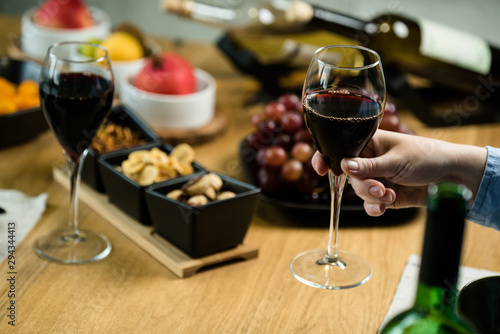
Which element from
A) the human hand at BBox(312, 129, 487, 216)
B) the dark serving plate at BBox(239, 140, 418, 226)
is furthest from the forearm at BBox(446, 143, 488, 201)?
the dark serving plate at BBox(239, 140, 418, 226)

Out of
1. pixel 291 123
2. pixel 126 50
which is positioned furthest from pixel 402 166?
pixel 126 50

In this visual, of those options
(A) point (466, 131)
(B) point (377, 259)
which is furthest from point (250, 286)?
(A) point (466, 131)

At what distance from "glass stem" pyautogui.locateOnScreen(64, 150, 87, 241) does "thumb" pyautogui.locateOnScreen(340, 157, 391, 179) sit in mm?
432

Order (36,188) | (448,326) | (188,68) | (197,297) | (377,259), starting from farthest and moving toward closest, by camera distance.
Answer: (188,68) → (36,188) → (377,259) → (197,297) → (448,326)

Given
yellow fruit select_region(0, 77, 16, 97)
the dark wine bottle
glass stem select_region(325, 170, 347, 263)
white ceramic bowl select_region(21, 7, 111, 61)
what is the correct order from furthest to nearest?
white ceramic bowl select_region(21, 7, 111, 61), the dark wine bottle, yellow fruit select_region(0, 77, 16, 97), glass stem select_region(325, 170, 347, 263)

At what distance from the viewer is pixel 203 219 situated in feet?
3.47

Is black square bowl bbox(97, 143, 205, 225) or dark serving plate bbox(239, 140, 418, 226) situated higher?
black square bowl bbox(97, 143, 205, 225)

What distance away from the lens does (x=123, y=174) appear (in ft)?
3.87

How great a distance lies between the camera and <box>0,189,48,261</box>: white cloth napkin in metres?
1.13

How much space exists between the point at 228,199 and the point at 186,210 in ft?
0.23

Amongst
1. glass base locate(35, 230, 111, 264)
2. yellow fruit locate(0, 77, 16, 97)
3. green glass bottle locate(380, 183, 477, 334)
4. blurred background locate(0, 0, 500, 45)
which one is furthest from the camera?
blurred background locate(0, 0, 500, 45)

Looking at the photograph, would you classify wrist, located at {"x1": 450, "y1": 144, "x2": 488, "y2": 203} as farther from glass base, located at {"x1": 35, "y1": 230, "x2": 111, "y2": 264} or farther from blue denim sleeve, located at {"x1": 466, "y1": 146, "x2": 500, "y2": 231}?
glass base, located at {"x1": 35, "y1": 230, "x2": 111, "y2": 264}

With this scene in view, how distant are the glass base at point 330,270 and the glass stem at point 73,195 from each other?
1.25ft

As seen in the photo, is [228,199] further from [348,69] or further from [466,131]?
[466,131]
